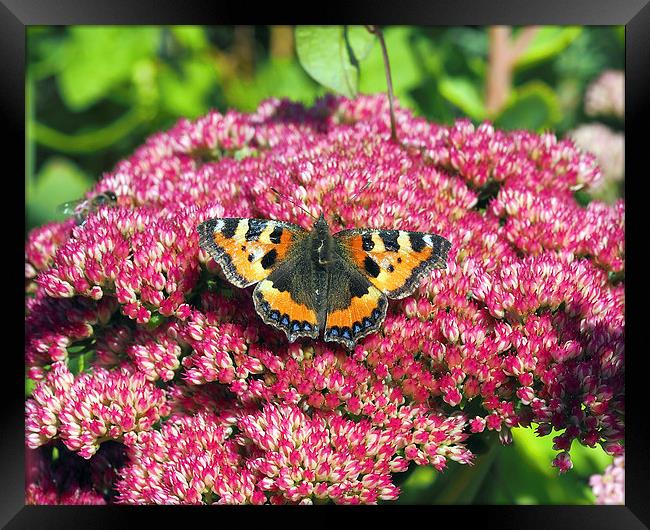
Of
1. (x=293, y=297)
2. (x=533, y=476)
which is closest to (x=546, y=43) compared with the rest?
(x=533, y=476)

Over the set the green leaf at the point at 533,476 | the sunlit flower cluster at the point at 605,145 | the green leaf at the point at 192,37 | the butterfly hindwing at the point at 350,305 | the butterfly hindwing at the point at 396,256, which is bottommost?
the green leaf at the point at 533,476

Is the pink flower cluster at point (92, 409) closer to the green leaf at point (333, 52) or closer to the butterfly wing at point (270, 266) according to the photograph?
the butterfly wing at point (270, 266)

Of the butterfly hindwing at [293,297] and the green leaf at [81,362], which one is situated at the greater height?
the butterfly hindwing at [293,297]

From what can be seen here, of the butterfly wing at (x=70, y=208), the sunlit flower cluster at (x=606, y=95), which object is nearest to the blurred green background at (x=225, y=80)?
the sunlit flower cluster at (x=606, y=95)

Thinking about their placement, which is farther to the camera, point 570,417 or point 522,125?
point 522,125
